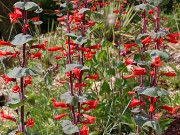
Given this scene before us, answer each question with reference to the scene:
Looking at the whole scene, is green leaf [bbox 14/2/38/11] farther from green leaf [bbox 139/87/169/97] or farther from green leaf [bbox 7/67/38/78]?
green leaf [bbox 139/87/169/97]

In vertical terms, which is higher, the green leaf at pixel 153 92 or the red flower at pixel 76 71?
the red flower at pixel 76 71

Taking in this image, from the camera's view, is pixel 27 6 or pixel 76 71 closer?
pixel 27 6

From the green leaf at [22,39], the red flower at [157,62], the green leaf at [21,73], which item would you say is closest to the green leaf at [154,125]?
the red flower at [157,62]

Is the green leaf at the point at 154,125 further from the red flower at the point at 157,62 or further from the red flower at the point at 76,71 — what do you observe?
the red flower at the point at 76,71

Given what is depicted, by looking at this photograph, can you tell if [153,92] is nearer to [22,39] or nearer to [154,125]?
[154,125]

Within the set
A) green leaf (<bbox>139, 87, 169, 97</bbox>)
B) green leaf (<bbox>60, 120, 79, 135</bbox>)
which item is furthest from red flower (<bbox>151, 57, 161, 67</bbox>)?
green leaf (<bbox>60, 120, 79, 135</bbox>)

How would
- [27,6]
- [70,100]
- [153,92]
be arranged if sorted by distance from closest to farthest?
[27,6] → [153,92] → [70,100]

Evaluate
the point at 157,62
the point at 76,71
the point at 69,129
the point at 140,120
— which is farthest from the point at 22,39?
the point at 140,120

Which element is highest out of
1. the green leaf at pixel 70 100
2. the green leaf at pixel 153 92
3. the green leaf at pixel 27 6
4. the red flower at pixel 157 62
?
the green leaf at pixel 27 6

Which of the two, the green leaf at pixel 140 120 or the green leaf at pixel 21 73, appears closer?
the green leaf at pixel 21 73

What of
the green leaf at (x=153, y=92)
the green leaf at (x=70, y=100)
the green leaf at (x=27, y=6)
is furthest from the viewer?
the green leaf at (x=70, y=100)

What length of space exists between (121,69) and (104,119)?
1.75 ft

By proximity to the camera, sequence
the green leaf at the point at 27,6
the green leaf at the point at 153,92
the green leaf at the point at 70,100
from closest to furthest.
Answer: the green leaf at the point at 27,6 < the green leaf at the point at 153,92 < the green leaf at the point at 70,100

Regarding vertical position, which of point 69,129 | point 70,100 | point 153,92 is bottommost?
point 69,129
